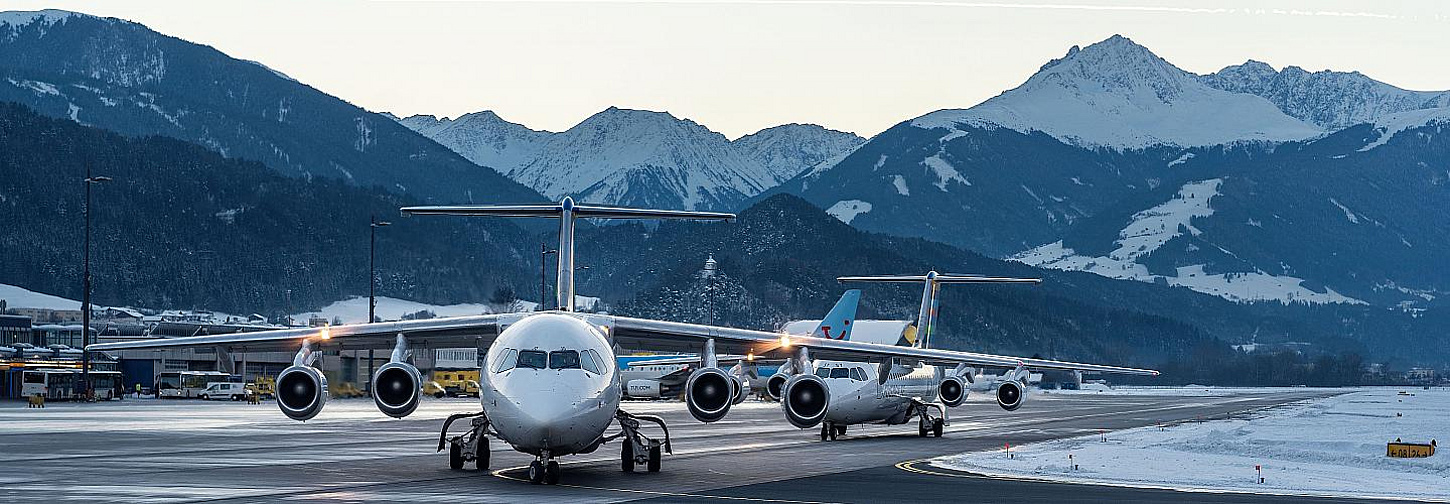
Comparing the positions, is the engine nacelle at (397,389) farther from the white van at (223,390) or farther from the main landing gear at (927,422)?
the white van at (223,390)

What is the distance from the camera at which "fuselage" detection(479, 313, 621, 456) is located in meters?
27.3

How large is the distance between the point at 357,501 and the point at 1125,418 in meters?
54.2

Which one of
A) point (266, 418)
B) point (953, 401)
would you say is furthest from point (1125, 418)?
point (266, 418)

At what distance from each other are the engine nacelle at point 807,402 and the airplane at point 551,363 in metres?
0.02

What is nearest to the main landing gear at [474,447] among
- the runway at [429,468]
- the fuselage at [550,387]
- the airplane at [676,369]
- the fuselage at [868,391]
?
Answer: the runway at [429,468]

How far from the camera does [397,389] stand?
100 ft

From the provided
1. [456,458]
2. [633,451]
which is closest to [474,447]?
[456,458]

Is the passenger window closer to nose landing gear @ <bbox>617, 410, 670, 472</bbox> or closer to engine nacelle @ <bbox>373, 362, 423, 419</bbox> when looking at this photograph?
engine nacelle @ <bbox>373, 362, 423, 419</bbox>

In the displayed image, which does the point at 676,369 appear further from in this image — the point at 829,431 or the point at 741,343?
the point at 741,343

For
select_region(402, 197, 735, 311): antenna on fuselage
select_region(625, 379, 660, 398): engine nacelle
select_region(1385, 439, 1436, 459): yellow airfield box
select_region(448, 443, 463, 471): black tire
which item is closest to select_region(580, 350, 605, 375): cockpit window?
select_region(448, 443, 463, 471): black tire

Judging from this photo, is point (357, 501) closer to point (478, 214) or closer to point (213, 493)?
point (213, 493)

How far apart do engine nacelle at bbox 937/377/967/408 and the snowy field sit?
389 centimetres

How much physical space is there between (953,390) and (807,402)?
19.9 m

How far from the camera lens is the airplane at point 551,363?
2775 cm
